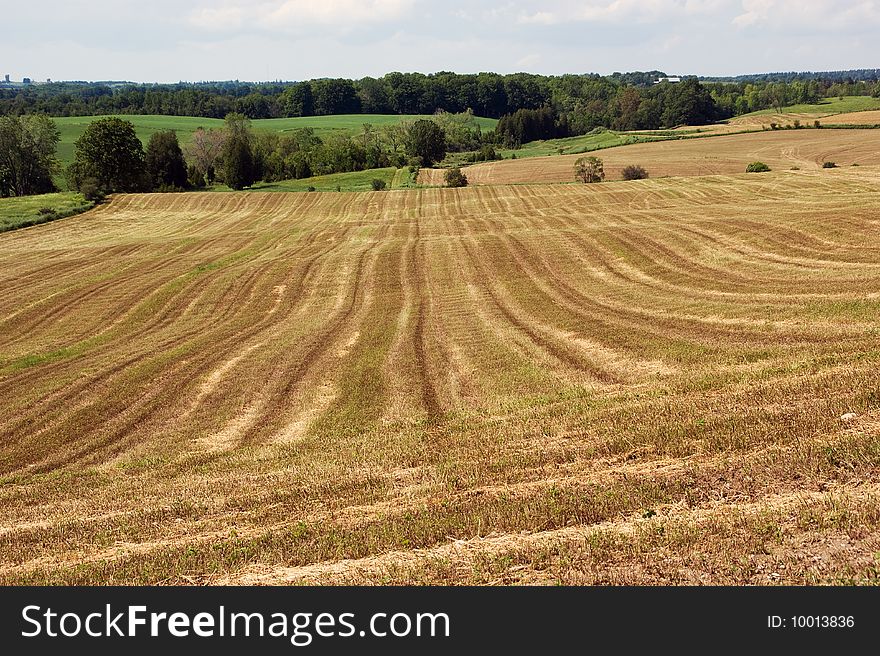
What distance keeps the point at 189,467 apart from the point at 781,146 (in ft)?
402

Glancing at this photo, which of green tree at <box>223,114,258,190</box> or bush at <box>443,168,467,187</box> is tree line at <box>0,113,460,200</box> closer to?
green tree at <box>223,114,258,190</box>

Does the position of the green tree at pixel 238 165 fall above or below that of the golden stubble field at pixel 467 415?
above

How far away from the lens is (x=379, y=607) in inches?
291

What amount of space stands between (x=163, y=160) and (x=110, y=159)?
33.3ft

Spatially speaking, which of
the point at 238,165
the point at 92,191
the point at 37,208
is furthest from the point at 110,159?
the point at 37,208

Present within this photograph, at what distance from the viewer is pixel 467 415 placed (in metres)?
16.4

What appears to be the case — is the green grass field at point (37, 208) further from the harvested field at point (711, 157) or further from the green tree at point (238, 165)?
the harvested field at point (711, 157)

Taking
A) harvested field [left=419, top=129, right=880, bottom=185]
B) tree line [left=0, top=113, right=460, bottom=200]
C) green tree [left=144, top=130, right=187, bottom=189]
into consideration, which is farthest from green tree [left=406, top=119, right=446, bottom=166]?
green tree [left=144, top=130, right=187, bottom=189]

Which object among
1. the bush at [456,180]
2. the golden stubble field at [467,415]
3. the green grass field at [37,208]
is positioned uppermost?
the bush at [456,180]

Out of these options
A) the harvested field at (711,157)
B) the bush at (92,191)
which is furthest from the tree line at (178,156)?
the harvested field at (711,157)

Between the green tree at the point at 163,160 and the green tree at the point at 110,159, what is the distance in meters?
3.28

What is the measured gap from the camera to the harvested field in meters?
97.2

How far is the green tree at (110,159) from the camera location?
9875 centimetres

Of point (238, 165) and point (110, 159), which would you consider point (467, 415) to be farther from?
point (238, 165)
